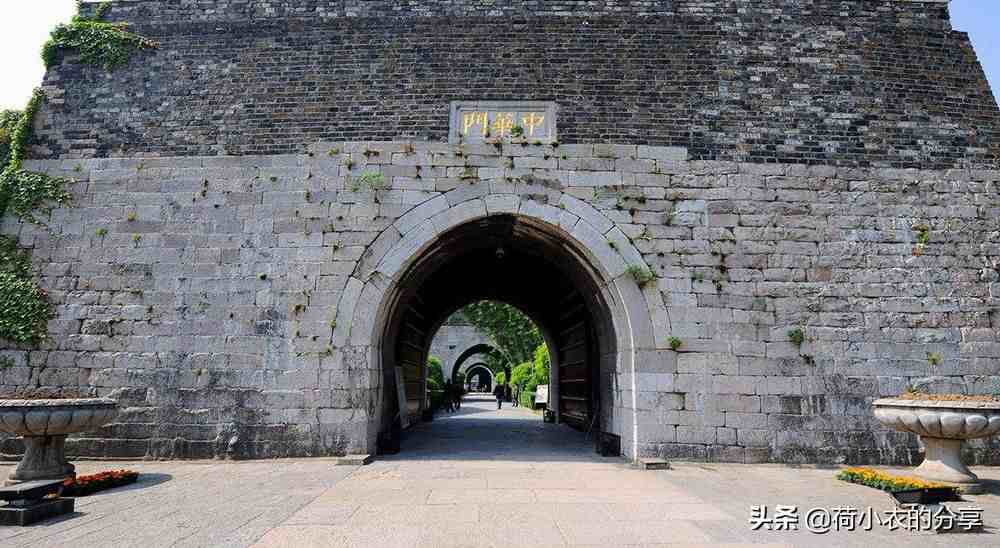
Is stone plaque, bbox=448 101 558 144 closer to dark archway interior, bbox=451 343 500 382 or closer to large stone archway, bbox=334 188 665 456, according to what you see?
large stone archway, bbox=334 188 665 456

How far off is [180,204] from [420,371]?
20.6ft

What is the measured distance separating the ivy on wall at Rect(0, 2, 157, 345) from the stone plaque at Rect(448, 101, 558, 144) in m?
4.81

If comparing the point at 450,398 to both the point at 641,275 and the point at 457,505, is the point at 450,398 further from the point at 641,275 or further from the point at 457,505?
the point at 457,505

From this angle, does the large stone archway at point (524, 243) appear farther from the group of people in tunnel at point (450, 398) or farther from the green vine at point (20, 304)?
the group of people in tunnel at point (450, 398)

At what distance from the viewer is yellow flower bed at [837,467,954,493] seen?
4.91 m

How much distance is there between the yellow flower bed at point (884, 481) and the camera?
491 cm

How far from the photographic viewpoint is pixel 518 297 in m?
13.0

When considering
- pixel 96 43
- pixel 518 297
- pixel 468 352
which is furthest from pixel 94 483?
pixel 468 352

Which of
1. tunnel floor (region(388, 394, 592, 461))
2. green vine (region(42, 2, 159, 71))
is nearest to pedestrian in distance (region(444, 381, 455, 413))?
tunnel floor (region(388, 394, 592, 461))

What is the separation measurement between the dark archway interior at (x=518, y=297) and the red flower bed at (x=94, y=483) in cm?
342

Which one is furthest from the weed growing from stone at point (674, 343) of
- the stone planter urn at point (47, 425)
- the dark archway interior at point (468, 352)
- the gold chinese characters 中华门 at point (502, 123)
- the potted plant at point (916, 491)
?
the dark archway interior at point (468, 352)

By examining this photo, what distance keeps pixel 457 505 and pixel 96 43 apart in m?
8.62

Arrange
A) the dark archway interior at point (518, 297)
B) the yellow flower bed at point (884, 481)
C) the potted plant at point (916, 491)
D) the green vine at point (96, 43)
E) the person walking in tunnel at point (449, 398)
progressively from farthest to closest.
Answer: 1. the person walking in tunnel at point (449, 398)
2. the green vine at point (96, 43)
3. the dark archway interior at point (518, 297)
4. the yellow flower bed at point (884, 481)
5. the potted plant at point (916, 491)

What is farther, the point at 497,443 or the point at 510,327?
the point at 510,327
